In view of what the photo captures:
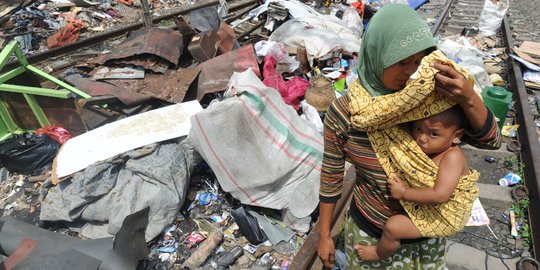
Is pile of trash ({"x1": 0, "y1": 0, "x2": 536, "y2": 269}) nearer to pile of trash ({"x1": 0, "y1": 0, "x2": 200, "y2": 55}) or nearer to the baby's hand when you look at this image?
the baby's hand

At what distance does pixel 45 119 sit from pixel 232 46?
3338 mm

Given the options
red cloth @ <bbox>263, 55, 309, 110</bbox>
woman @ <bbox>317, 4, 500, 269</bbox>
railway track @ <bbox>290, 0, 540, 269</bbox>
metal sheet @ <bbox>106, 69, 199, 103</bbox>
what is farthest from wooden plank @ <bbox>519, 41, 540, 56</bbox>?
woman @ <bbox>317, 4, 500, 269</bbox>

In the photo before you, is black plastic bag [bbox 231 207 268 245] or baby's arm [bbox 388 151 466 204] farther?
black plastic bag [bbox 231 207 268 245]

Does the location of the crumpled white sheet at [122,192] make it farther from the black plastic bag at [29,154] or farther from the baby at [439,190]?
the baby at [439,190]

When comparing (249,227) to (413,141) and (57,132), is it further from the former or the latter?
(57,132)

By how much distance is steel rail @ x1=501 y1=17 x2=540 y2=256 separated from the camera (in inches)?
127

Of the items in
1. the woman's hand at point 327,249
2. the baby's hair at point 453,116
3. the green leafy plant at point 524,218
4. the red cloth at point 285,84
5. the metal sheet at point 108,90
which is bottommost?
the green leafy plant at point 524,218

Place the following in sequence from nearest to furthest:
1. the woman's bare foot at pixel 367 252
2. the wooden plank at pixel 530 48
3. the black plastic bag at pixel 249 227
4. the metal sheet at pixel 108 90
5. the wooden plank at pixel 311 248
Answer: the woman's bare foot at pixel 367 252
the wooden plank at pixel 311 248
the black plastic bag at pixel 249 227
the metal sheet at pixel 108 90
the wooden plank at pixel 530 48

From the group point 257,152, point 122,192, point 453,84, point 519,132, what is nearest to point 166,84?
point 122,192

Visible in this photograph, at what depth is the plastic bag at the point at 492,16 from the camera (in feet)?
25.8

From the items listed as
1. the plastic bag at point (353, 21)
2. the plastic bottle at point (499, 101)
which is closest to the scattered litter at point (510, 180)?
the plastic bottle at point (499, 101)

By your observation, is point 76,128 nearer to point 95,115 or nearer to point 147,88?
point 95,115

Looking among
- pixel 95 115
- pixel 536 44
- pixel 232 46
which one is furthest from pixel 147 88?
pixel 536 44

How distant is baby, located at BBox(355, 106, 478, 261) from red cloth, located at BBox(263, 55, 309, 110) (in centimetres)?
356
